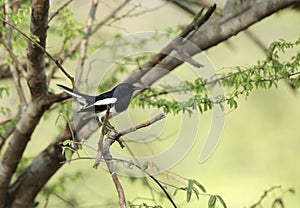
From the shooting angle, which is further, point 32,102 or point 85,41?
point 85,41

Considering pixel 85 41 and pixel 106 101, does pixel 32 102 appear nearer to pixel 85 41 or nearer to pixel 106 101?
pixel 85 41

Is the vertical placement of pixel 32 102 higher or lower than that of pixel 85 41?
lower

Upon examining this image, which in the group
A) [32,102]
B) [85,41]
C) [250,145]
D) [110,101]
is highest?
[250,145]

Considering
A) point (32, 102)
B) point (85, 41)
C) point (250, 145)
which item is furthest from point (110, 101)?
point (250, 145)

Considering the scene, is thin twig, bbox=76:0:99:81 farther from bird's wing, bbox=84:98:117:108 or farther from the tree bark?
bird's wing, bbox=84:98:117:108

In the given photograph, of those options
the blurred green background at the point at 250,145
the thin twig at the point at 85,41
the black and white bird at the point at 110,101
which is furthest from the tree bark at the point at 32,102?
the blurred green background at the point at 250,145

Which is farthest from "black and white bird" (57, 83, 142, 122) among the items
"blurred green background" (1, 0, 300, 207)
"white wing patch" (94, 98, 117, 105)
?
"blurred green background" (1, 0, 300, 207)

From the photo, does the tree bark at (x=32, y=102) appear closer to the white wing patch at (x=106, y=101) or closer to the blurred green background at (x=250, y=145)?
the white wing patch at (x=106, y=101)

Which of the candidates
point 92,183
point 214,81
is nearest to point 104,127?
point 214,81

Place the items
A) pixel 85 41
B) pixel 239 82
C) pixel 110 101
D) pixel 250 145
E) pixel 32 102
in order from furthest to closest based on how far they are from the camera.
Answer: pixel 250 145 → pixel 85 41 → pixel 32 102 → pixel 239 82 → pixel 110 101

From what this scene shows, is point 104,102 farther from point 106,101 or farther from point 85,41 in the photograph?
point 85,41

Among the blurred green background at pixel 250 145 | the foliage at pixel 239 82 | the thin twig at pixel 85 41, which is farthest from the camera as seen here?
the blurred green background at pixel 250 145

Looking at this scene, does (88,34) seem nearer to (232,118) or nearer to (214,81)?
(214,81)

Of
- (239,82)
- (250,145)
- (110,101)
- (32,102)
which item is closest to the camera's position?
(110,101)
